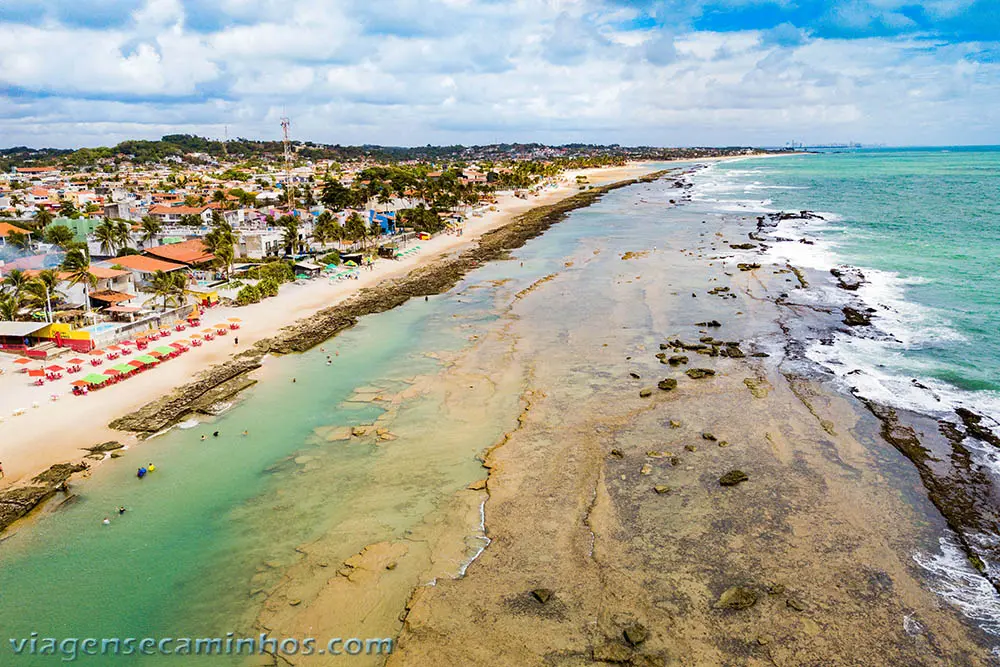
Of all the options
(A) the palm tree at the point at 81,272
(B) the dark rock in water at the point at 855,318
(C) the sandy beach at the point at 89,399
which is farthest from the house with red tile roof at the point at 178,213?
(B) the dark rock in water at the point at 855,318

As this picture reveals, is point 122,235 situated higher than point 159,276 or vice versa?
point 122,235

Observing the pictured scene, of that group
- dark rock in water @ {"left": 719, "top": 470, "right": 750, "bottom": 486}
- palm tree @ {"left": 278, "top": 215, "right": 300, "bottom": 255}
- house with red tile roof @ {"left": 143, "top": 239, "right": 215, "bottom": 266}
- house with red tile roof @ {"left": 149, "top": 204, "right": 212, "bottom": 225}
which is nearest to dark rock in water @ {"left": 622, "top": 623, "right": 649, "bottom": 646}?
dark rock in water @ {"left": 719, "top": 470, "right": 750, "bottom": 486}

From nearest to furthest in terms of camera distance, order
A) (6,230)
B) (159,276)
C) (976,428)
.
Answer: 1. (976,428)
2. (159,276)
3. (6,230)

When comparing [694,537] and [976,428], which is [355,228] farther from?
[976,428]

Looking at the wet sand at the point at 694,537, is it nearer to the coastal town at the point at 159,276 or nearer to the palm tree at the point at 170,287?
the coastal town at the point at 159,276

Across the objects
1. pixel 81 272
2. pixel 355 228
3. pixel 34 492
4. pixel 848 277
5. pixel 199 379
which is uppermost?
pixel 355 228

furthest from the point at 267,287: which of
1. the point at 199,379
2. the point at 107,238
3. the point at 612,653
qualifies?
the point at 612,653

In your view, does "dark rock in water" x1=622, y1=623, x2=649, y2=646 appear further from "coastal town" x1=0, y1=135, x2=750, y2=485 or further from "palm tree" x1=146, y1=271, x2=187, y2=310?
"palm tree" x1=146, y1=271, x2=187, y2=310
